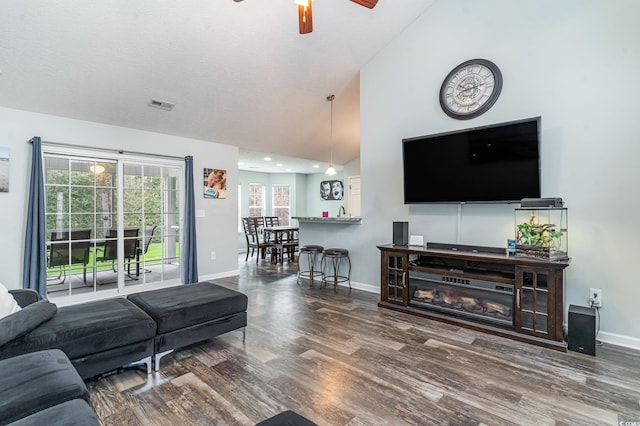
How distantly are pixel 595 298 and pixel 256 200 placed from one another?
871 cm

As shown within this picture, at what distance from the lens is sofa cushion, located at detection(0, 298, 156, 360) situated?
190 cm

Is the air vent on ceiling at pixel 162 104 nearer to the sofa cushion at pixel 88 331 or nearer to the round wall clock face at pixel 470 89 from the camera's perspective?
the sofa cushion at pixel 88 331

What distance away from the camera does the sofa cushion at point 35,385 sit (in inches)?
50.0

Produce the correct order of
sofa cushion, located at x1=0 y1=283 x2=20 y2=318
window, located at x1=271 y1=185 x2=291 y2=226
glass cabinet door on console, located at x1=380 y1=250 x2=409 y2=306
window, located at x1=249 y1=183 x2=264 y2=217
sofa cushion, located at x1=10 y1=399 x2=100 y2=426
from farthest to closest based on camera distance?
1. window, located at x1=271 y1=185 x2=291 y2=226
2. window, located at x1=249 y1=183 x2=264 y2=217
3. glass cabinet door on console, located at x1=380 y1=250 x2=409 y2=306
4. sofa cushion, located at x1=0 y1=283 x2=20 y2=318
5. sofa cushion, located at x1=10 y1=399 x2=100 y2=426

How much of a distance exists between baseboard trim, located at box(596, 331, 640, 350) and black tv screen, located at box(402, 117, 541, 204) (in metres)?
1.43

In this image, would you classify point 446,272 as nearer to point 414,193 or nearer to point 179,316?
point 414,193

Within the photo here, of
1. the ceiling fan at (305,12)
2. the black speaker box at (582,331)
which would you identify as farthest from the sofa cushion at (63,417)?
the black speaker box at (582,331)

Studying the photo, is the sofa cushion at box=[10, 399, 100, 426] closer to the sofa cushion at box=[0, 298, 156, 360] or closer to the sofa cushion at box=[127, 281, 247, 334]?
the sofa cushion at box=[0, 298, 156, 360]

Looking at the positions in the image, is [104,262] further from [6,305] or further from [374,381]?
[374,381]

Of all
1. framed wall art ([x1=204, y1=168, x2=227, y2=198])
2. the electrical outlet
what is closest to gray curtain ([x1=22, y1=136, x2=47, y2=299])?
framed wall art ([x1=204, y1=168, x2=227, y2=198])

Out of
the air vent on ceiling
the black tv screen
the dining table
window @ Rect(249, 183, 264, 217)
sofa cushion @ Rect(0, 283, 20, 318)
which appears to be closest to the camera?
sofa cushion @ Rect(0, 283, 20, 318)

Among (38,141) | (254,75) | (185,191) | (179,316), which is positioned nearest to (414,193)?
(254,75)

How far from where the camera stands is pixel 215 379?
2.26m

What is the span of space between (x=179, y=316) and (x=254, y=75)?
3.19m
